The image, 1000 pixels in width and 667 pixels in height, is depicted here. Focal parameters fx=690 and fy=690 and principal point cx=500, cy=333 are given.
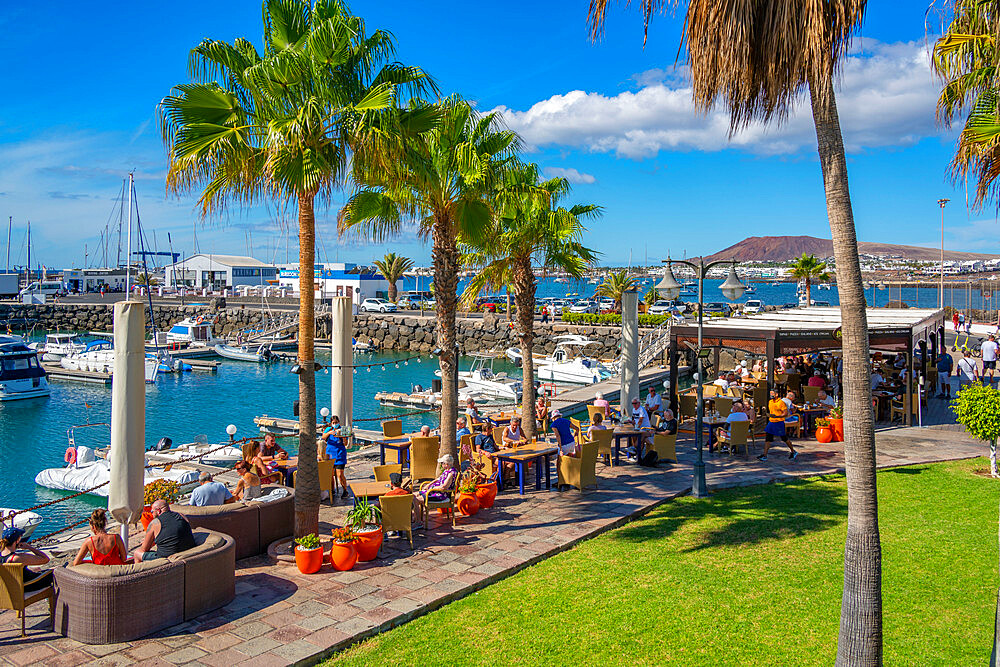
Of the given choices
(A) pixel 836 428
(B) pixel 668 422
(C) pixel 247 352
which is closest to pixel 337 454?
(B) pixel 668 422

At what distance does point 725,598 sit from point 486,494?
4.30m

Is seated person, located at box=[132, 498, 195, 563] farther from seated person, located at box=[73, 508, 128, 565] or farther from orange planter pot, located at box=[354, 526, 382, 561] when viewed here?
orange planter pot, located at box=[354, 526, 382, 561]

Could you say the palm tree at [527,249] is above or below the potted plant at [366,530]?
above

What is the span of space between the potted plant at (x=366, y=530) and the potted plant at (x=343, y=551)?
10 centimetres

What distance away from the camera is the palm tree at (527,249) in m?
14.4

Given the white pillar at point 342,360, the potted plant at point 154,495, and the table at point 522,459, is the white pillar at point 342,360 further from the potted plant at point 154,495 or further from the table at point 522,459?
the potted plant at point 154,495

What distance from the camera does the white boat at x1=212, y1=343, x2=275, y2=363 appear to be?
157 ft

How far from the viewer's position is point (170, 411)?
3175cm

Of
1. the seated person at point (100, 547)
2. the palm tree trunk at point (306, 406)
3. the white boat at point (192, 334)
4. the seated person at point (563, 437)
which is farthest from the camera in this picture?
the white boat at point (192, 334)

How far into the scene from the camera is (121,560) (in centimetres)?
702

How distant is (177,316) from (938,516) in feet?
237

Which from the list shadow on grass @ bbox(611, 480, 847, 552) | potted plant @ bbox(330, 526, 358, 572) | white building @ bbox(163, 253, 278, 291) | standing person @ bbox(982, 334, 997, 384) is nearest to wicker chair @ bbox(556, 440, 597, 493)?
shadow on grass @ bbox(611, 480, 847, 552)

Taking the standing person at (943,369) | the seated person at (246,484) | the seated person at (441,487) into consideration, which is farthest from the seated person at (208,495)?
the standing person at (943,369)

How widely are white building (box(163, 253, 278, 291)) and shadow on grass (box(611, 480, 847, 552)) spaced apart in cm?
9021
